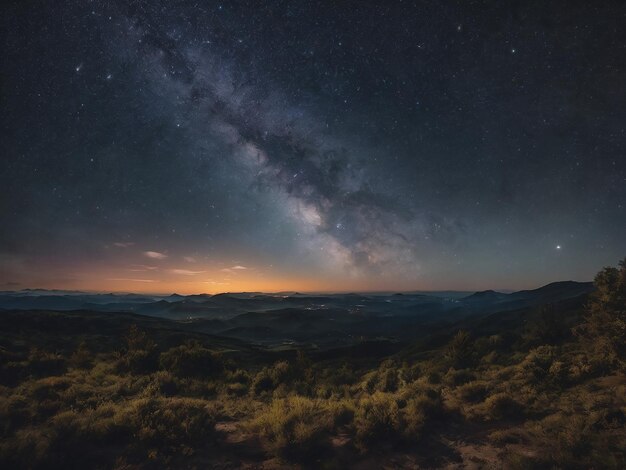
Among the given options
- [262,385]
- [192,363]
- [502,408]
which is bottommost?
[262,385]

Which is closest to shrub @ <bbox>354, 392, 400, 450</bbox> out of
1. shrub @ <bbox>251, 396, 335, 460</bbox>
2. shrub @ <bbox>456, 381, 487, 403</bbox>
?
shrub @ <bbox>251, 396, 335, 460</bbox>

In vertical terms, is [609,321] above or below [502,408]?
above

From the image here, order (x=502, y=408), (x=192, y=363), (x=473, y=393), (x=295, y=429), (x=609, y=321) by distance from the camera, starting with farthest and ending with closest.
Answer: (x=192, y=363), (x=609, y=321), (x=473, y=393), (x=502, y=408), (x=295, y=429)

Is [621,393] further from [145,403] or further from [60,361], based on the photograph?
[60,361]

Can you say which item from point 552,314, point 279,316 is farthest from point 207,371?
point 279,316

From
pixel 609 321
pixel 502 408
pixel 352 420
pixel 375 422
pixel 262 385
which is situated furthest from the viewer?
pixel 262 385

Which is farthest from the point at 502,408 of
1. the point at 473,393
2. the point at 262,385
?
the point at 262,385

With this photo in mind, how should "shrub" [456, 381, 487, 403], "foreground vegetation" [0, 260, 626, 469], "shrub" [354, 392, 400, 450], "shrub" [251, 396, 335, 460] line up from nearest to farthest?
"foreground vegetation" [0, 260, 626, 469]
"shrub" [251, 396, 335, 460]
"shrub" [354, 392, 400, 450]
"shrub" [456, 381, 487, 403]

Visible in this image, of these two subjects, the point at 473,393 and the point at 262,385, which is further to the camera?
the point at 262,385

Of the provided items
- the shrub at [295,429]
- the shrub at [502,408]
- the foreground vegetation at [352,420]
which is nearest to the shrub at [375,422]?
the foreground vegetation at [352,420]

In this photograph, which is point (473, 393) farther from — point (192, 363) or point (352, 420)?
point (192, 363)

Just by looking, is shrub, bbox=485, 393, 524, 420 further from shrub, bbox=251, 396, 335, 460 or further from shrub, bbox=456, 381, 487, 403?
shrub, bbox=251, 396, 335, 460

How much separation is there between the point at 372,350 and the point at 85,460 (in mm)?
61819

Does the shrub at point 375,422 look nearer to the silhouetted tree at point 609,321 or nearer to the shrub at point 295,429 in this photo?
the shrub at point 295,429
